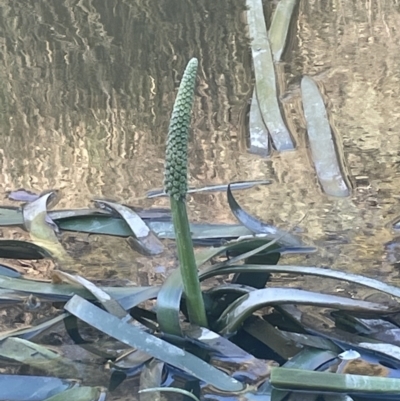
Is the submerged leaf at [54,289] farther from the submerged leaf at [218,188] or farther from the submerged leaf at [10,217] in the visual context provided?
the submerged leaf at [218,188]

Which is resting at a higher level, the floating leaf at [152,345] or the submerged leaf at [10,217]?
the submerged leaf at [10,217]

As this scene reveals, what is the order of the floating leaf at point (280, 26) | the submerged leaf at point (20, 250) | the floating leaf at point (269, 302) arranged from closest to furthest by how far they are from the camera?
the floating leaf at point (269, 302) < the submerged leaf at point (20, 250) < the floating leaf at point (280, 26)

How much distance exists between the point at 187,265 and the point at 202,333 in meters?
0.07

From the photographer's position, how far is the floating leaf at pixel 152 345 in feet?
1.80

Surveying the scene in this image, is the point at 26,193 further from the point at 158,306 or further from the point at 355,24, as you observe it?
the point at 355,24

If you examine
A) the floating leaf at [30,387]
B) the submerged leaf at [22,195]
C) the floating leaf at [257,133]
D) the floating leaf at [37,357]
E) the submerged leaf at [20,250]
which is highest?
the floating leaf at [257,133]

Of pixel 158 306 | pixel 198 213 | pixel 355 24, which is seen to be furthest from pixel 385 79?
pixel 158 306

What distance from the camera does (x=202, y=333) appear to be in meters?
0.61

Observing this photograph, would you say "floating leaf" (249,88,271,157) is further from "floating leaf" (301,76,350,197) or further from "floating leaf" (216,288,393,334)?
"floating leaf" (216,288,393,334)

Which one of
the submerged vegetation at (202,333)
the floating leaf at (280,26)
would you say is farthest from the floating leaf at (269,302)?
the floating leaf at (280,26)

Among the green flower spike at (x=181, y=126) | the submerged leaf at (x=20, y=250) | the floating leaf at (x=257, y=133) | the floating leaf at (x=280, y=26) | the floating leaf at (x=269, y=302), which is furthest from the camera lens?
the floating leaf at (x=280, y=26)

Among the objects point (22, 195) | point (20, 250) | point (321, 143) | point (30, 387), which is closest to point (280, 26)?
point (321, 143)

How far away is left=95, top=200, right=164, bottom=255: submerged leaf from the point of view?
81 cm

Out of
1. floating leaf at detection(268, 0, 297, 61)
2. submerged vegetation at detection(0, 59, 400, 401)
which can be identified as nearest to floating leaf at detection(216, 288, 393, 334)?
submerged vegetation at detection(0, 59, 400, 401)
